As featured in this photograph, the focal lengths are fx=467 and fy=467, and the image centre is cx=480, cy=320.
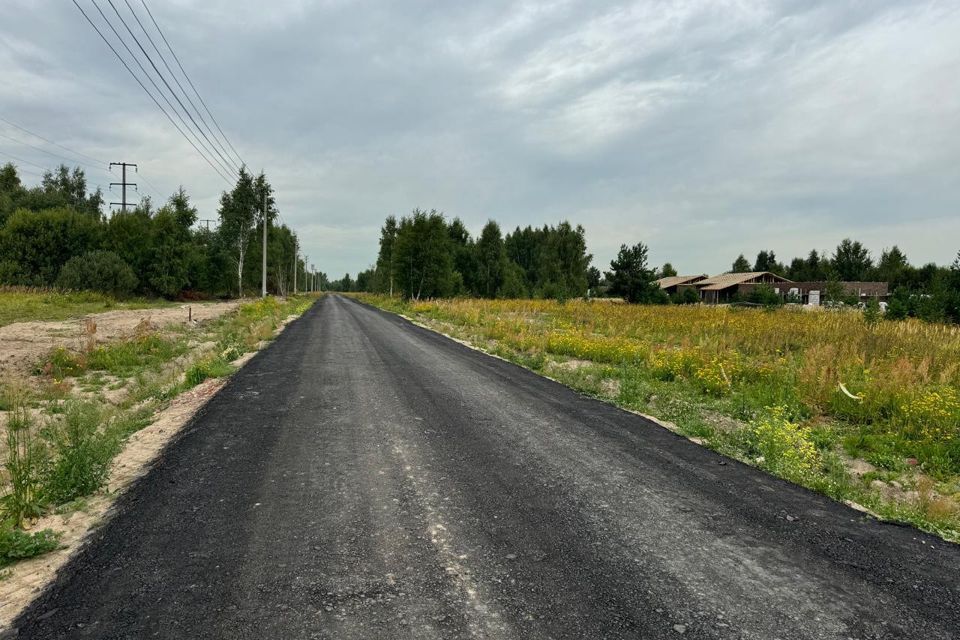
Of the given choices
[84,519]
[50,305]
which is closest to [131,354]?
[84,519]

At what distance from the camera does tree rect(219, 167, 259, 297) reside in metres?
49.8

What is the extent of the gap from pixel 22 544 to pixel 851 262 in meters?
105

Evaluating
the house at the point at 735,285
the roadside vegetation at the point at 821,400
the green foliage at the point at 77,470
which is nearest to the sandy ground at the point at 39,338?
the green foliage at the point at 77,470

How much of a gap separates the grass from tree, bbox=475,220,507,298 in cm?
3859

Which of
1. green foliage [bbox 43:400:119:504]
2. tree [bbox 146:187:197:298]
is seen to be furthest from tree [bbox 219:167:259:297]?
green foliage [bbox 43:400:119:504]

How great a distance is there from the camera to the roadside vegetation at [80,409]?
403 centimetres

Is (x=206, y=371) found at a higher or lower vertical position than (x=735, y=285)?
lower

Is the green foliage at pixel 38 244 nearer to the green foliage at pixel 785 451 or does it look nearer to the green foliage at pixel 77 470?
the green foliage at pixel 77 470

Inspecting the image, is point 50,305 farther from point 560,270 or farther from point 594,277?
point 594,277

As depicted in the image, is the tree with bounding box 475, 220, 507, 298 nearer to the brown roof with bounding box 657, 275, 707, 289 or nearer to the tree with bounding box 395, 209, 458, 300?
the tree with bounding box 395, 209, 458, 300

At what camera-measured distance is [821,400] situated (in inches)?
317

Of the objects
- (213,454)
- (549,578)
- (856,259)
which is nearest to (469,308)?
(213,454)

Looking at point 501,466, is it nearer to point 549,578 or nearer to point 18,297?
point 549,578

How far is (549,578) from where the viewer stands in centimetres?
306
